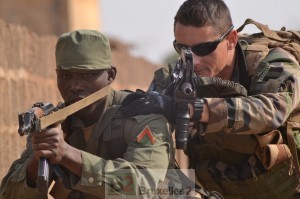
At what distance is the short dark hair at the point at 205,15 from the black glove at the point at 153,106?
0.66m

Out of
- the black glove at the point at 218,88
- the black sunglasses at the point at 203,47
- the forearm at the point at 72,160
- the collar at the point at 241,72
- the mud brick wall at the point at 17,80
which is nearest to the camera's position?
the forearm at the point at 72,160

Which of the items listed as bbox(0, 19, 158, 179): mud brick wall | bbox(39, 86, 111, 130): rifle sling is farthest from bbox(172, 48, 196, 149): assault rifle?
bbox(0, 19, 158, 179): mud brick wall

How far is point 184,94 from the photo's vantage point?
14.4ft

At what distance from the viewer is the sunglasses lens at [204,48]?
4871 millimetres

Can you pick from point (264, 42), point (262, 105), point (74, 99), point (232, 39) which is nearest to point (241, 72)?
point (232, 39)

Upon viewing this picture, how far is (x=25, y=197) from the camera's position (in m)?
4.45

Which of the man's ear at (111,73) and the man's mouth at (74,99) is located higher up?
the man's ear at (111,73)

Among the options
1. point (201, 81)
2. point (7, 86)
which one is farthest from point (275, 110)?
point (7, 86)

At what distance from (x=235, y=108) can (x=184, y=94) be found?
0.43 meters

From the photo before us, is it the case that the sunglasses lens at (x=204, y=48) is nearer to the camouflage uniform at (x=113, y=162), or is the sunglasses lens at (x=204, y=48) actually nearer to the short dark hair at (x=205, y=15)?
the short dark hair at (x=205, y=15)

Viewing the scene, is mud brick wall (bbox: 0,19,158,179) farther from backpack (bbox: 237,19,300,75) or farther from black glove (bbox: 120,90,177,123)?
black glove (bbox: 120,90,177,123)

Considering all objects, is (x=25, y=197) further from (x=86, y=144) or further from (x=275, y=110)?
(x=275, y=110)

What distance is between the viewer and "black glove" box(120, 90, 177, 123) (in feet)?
14.5

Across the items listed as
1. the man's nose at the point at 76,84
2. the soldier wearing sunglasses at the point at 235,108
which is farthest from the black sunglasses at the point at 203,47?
the man's nose at the point at 76,84
